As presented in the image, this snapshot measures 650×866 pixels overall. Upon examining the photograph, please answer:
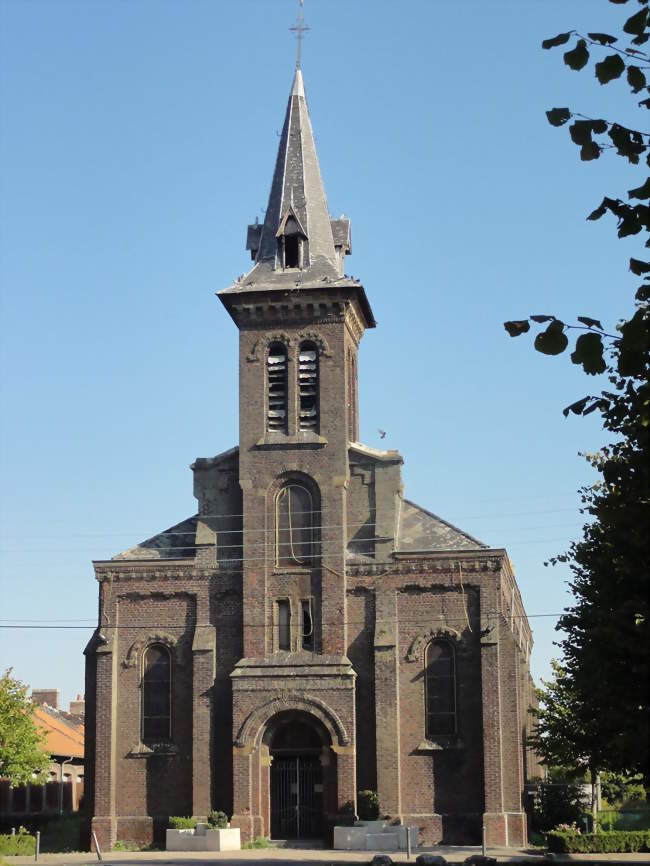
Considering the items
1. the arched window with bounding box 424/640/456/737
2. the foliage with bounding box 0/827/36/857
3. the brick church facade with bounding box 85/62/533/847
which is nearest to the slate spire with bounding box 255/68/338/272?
the brick church facade with bounding box 85/62/533/847

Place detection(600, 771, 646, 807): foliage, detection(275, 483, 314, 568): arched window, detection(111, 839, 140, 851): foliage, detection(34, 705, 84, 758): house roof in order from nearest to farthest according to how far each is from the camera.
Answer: detection(111, 839, 140, 851): foliage, detection(275, 483, 314, 568): arched window, detection(34, 705, 84, 758): house roof, detection(600, 771, 646, 807): foliage

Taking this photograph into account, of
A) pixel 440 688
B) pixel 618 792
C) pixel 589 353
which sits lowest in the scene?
pixel 618 792

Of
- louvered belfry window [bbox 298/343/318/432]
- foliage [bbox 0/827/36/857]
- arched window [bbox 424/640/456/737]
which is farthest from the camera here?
louvered belfry window [bbox 298/343/318/432]

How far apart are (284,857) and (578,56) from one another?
31827 mm

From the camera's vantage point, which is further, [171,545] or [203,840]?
[171,545]

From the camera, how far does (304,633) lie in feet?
146

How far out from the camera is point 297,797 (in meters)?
43.4

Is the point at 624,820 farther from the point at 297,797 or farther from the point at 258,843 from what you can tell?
the point at 258,843

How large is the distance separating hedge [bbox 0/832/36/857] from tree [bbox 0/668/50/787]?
465cm

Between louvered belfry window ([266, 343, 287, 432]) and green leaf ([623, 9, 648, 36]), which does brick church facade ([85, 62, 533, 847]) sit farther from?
green leaf ([623, 9, 648, 36])

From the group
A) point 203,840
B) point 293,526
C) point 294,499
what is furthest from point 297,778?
point 294,499

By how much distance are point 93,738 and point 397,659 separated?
10.3 m

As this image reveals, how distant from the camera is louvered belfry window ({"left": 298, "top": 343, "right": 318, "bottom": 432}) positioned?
46094mm

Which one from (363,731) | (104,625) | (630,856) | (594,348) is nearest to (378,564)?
(363,731)
